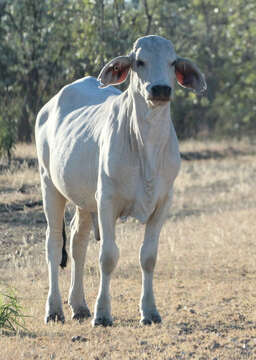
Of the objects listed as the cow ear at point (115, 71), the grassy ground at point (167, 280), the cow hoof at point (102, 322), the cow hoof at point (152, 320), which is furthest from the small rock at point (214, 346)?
the cow ear at point (115, 71)

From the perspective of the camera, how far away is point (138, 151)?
518 cm

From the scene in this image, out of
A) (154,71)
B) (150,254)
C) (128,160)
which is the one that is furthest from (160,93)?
(150,254)

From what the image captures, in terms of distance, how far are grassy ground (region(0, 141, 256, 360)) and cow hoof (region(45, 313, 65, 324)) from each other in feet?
0.18

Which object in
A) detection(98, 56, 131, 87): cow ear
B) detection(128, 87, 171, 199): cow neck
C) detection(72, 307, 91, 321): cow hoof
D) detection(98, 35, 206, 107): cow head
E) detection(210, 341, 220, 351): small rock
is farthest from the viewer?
detection(72, 307, 91, 321): cow hoof

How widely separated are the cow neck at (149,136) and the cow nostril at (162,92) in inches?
13.6

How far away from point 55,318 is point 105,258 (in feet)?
2.25

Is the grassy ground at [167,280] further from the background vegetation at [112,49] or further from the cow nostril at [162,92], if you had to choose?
the background vegetation at [112,49]

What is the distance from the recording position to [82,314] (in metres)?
5.73

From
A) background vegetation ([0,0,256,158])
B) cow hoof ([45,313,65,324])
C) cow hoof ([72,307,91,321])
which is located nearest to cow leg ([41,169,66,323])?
cow hoof ([45,313,65,324])

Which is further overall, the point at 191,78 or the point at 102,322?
the point at 191,78

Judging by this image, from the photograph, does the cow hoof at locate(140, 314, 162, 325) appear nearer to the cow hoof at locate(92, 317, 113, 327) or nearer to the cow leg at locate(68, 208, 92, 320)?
the cow hoof at locate(92, 317, 113, 327)

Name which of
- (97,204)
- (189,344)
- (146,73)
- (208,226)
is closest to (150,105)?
(146,73)

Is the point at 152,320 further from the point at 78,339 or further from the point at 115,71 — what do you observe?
the point at 115,71

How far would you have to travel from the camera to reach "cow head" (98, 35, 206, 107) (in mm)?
4766
